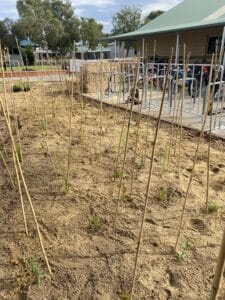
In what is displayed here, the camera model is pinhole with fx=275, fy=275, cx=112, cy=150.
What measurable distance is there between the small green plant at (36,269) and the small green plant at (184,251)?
84 centimetres

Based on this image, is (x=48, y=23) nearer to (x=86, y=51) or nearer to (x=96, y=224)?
(x=86, y=51)

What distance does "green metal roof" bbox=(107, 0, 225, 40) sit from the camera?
11.0 metres

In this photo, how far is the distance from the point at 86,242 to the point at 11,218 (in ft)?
2.18

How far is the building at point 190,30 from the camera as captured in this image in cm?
1055

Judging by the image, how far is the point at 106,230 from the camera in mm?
1986

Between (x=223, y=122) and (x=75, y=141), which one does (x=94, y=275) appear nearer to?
(x=75, y=141)

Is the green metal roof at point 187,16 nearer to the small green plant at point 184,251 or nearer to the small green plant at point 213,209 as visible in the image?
the small green plant at point 213,209

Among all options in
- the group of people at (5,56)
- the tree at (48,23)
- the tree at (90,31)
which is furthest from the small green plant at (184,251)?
the tree at (90,31)

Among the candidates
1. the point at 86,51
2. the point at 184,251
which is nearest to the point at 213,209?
the point at 184,251

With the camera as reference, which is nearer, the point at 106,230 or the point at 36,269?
the point at 36,269

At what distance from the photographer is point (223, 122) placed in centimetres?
454

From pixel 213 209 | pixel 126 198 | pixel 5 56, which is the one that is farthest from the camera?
pixel 5 56

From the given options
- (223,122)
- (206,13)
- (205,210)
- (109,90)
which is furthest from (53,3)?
(205,210)

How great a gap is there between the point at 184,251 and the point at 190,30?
10109 mm
